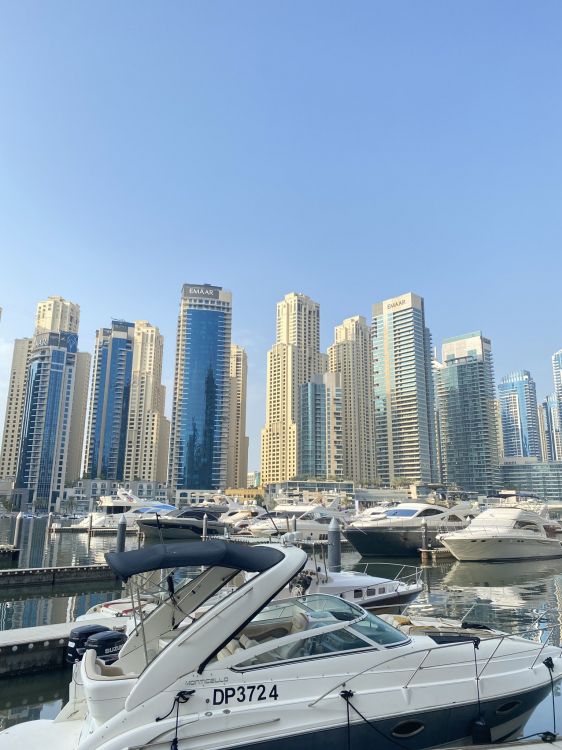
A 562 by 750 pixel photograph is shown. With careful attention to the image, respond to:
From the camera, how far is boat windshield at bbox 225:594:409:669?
6043 mm

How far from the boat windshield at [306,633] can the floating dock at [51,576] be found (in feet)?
63.2

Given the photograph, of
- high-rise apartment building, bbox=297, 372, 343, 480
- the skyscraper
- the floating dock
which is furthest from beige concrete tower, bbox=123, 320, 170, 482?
the floating dock

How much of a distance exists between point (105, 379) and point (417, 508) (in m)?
130

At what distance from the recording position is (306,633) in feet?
20.8

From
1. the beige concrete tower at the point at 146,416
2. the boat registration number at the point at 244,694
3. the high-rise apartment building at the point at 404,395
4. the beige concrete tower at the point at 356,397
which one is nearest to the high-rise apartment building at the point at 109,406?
the beige concrete tower at the point at 146,416

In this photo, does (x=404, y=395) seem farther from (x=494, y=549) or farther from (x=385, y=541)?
(x=494, y=549)

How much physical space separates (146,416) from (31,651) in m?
147

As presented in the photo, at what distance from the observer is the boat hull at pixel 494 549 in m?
31.0

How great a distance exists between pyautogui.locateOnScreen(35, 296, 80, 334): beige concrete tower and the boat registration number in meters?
154

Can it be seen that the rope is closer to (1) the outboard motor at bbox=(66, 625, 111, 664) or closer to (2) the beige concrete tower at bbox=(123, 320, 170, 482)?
(1) the outboard motor at bbox=(66, 625, 111, 664)

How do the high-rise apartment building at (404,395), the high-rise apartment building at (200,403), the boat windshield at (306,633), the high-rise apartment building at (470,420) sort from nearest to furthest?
the boat windshield at (306,633), the high-rise apartment building at (200,403), the high-rise apartment building at (404,395), the high-rise apartment building at (470,420)

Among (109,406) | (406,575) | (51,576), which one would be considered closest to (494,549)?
(406,575)

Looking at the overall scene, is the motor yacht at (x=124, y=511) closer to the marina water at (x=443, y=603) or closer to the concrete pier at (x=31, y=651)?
the marina water at (x=443, y=603)

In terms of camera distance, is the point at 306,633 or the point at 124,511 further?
the point at 124,511
